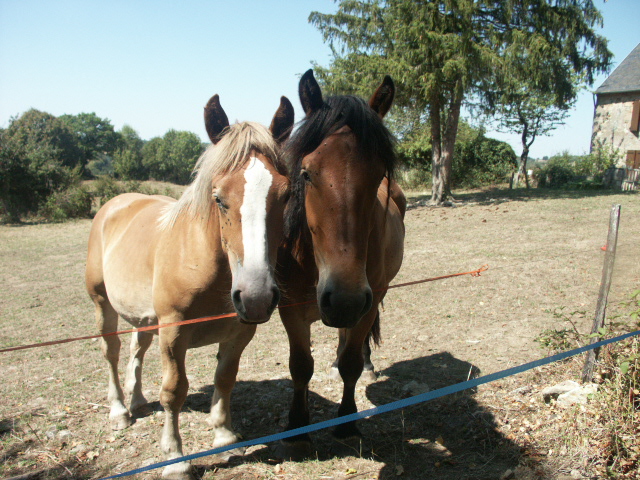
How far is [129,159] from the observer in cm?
3048

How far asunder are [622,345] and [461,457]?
4.60 ft

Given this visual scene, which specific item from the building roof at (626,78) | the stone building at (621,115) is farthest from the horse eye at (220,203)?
the building roof at (626,78)

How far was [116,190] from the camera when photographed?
22.5 metres

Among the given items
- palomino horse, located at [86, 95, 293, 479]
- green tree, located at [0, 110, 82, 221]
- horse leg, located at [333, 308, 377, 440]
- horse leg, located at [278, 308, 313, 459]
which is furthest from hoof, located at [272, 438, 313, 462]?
green tree, located at [0, 110, 82, 221]

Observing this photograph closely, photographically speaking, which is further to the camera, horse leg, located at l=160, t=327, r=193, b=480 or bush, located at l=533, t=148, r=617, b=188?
bush, located at l=533, t=148, r=617, b=188

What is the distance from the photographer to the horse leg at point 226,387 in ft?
9.73

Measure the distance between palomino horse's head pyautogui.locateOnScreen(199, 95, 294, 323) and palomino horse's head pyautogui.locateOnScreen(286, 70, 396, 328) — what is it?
0.17 metres

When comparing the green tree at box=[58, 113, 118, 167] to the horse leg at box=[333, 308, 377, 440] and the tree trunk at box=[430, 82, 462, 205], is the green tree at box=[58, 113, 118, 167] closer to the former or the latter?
the tree trunk at box=[430, 82, 462, 205]

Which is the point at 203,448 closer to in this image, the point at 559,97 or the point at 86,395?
the point at 86,395

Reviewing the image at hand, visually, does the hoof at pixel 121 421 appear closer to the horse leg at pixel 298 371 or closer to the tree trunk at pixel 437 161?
the horse leg at pixel 298 371

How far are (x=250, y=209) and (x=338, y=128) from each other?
68 centimetres

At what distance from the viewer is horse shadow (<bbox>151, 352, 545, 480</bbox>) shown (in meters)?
2.77

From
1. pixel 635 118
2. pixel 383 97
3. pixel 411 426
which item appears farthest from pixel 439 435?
pixel 635 118

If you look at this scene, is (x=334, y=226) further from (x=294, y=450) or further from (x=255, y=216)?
(x=294, y=450)
